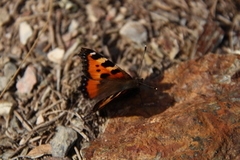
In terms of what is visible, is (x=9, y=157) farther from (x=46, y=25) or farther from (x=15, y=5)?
(x=15, y=5)

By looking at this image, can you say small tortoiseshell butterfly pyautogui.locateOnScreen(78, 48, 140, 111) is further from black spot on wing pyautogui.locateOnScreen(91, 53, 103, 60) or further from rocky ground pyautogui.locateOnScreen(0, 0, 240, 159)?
rocky ground pyautogui.locateOnScreen(0, 0, 240, 159)

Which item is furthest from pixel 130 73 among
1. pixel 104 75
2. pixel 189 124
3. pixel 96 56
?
pixel 189 124

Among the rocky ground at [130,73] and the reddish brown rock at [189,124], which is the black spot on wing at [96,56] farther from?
the reddish brown rock at [189,124]

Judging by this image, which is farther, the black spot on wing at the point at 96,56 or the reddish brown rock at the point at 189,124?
the black spot on wing at the point at 96,56

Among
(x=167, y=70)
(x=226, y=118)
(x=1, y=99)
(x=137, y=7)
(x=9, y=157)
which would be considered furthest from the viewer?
(x=137, y=7)

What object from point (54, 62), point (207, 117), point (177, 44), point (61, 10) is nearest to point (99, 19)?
point (61, 10)

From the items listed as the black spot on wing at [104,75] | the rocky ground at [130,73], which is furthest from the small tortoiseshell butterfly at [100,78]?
the rocky ground at [130,73]
